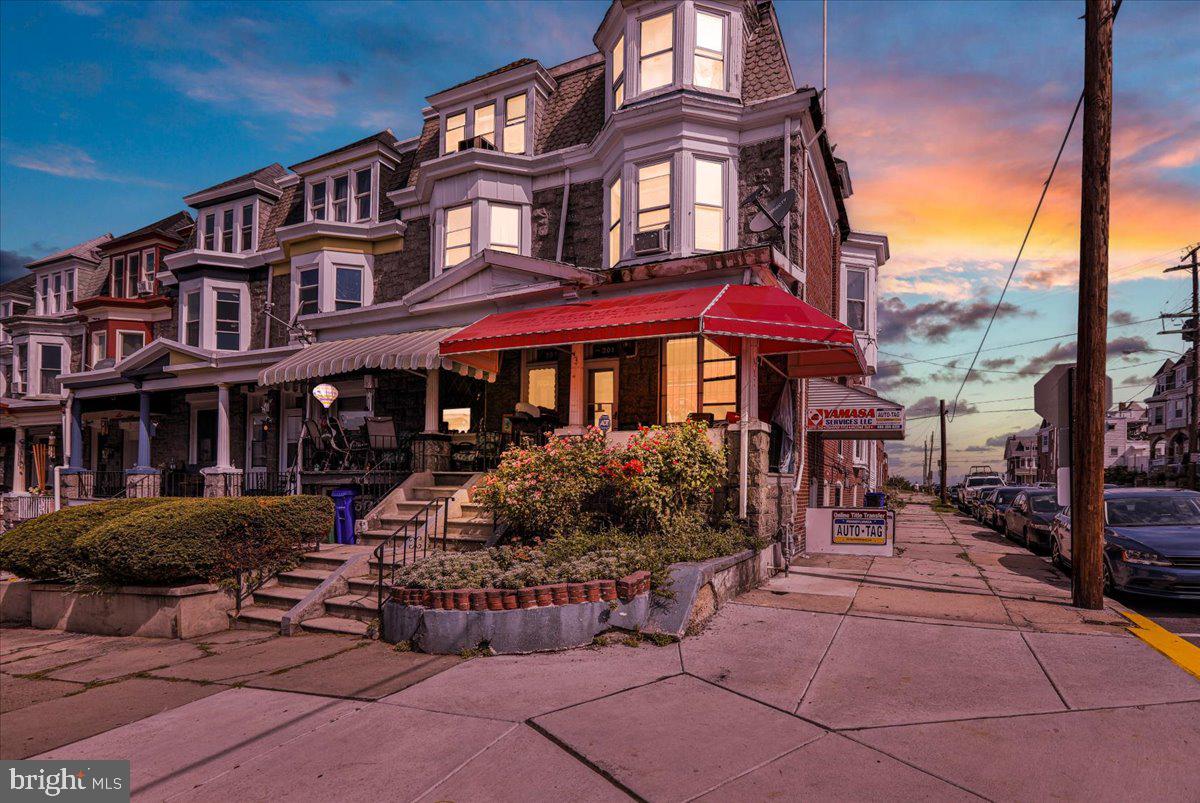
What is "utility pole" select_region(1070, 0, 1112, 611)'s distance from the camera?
8.07 m

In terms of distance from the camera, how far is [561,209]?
16.0 m

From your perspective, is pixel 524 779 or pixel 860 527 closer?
pixel 524 779

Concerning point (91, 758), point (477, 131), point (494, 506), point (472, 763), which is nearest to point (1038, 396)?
point (494, 506)

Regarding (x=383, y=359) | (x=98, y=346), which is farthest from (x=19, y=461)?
(x=383, y=359)

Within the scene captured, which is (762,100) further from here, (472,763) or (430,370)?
(472,763)

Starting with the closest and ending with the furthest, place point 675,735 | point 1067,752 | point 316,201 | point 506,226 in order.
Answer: point 1067,752
point 675,735
point 506,226
point 316,201

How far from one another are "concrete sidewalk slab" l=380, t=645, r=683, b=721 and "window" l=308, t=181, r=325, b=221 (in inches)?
718

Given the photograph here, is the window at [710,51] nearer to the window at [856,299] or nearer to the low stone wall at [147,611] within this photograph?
the window at [856,299]

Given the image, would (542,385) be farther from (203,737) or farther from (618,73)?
(203,737)

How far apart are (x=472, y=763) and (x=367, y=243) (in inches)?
696

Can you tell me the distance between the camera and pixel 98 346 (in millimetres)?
26688

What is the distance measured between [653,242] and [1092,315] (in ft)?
24.8

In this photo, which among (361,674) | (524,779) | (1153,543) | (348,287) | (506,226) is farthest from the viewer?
(348,287)

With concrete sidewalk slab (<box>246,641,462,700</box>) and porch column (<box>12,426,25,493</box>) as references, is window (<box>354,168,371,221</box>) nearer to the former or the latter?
concrete sidewalk slab (<box>246,641,462,700</box>)
